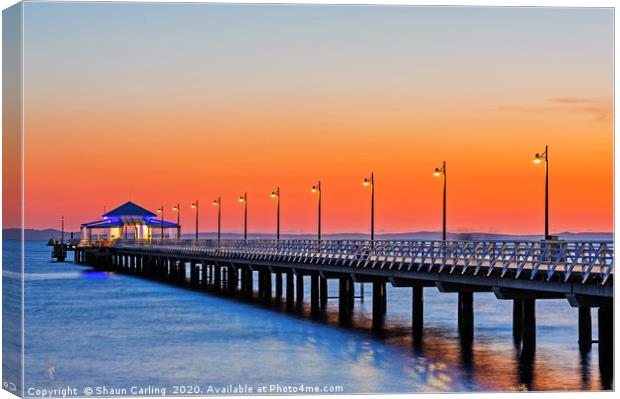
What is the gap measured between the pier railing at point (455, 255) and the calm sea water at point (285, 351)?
8.01ft

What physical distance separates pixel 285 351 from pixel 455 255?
6325 mm

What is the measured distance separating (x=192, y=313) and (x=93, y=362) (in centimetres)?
1619

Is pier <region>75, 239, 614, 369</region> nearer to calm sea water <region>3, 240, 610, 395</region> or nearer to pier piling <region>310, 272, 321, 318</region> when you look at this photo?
pier piling <region>310, 272, 321, 318</region>

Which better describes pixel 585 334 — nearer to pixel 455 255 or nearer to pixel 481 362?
pixel 481 362

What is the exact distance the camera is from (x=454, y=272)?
3319cm

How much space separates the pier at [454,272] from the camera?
27734 mm

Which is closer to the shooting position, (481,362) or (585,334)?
(481,362)

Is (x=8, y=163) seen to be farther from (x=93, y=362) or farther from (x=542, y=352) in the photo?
(x=542, y=352)

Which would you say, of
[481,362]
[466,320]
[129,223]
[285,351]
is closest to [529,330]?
[481,362]

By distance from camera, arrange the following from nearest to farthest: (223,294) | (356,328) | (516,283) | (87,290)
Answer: (516,283) < (356,328) < (223,294) < (87,290)

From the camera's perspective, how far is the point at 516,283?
29.4 meters

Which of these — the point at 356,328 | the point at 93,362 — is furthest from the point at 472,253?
the point at 93,362

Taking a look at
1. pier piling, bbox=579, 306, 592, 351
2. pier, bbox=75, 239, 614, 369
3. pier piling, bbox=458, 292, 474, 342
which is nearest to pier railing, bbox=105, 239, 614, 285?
pier, bbox=75, 239, 614, 369

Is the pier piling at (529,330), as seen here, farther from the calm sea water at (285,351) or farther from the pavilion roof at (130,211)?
the pavilion roof at (130,211)
